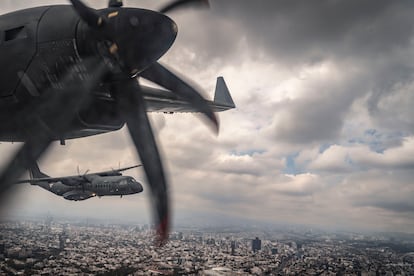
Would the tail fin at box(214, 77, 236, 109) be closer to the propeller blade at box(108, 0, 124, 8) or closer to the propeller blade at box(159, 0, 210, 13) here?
the propeller blade at box(159, 0, 210, 13)

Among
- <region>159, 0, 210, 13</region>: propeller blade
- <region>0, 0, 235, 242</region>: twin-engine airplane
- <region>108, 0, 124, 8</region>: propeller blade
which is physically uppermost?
<region>159, 0, 210, 13</region>: propeller blade

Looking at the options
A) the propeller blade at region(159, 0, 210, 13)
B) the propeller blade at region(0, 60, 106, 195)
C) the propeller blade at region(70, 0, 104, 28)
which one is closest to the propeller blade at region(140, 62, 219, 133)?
the propeller blade at region(159, 0, 210, 13)

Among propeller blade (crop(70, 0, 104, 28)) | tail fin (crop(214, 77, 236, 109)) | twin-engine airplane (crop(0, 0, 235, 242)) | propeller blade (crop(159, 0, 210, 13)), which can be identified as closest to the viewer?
propeller blade (crop(70, 0, 104, 28))

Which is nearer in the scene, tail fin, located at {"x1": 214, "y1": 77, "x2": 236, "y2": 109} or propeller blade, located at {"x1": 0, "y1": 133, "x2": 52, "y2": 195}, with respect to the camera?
propeller blade, located at {"x1": 0, "y1": 133, "x2": 52, "y2": 195}

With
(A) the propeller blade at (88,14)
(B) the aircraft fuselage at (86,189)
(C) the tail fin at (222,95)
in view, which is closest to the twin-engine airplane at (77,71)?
(A) the propeller blade at (88,14)

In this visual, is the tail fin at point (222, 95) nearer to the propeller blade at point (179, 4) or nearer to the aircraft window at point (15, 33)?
the propeller blade at point (179, 4)

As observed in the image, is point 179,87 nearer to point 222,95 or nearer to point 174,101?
point 174,101

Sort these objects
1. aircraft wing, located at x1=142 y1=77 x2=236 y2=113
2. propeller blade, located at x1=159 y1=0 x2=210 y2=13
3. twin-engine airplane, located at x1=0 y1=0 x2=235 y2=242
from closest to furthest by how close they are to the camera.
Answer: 1. twin-engine airplane, located at x1=0 y1=0 x2=235 y2=242
2. propeller blade, located at x1=159 y1=0 x2=210 y2=13
3. aircraft wing, located at x1=142 y1=77 x2=236 y2=113
